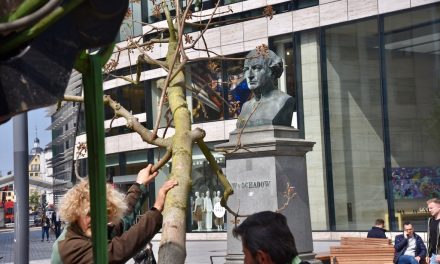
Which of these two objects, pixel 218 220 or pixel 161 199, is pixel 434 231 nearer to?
pixel 161 199

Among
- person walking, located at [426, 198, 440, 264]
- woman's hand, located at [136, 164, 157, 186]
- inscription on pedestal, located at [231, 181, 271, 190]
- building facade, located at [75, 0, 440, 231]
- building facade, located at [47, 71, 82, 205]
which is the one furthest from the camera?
building facade, located at [47, 71, 82, 205]

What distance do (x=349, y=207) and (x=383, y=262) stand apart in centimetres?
1499

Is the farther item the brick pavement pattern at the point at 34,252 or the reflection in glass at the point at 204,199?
the reflection in glass at the point at 204,199

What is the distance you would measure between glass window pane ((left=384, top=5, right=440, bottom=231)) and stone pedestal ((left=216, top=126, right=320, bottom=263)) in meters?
14.0

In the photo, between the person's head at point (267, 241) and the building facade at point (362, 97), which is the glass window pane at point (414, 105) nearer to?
the building facade at point (362, 97)

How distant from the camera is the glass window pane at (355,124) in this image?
2862 centimetres

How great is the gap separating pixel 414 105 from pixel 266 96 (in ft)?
49.4

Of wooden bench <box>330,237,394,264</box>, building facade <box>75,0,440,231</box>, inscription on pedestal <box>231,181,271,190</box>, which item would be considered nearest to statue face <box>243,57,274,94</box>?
inscription on pedestal <box>231,181,271,190</box>

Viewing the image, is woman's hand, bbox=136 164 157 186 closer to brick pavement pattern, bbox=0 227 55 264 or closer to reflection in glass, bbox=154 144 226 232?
brick pavement pattern, bbox=0 227 55 264

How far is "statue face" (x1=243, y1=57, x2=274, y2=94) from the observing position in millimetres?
14445

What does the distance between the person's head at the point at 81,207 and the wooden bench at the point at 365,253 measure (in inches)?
435

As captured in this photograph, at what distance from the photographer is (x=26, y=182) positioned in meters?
10.2

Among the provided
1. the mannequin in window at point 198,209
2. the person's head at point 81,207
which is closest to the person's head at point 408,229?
the person's head at point 81,207

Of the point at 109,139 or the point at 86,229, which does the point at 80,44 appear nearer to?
the point at 86,229
